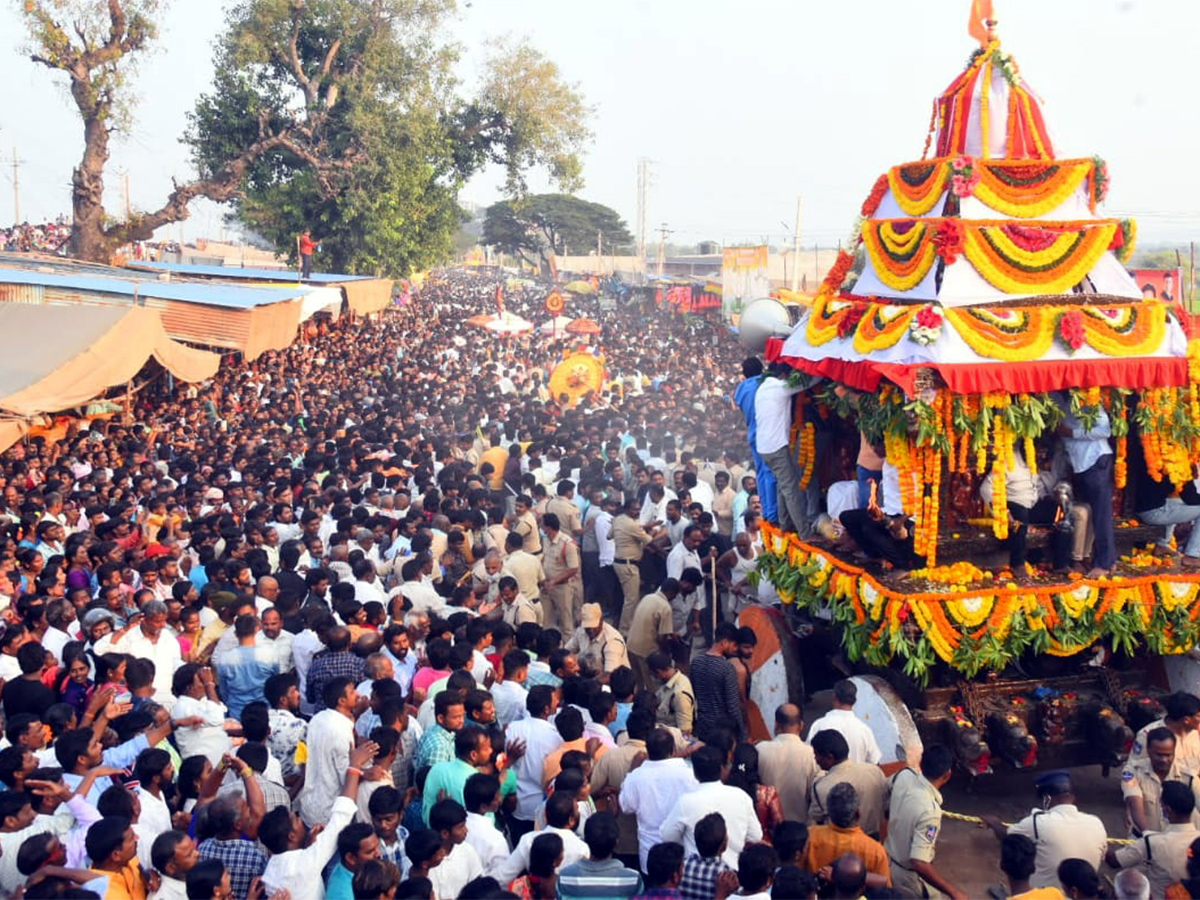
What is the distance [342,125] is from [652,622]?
90.1 feet

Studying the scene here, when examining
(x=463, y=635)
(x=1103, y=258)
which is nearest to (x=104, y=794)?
(x=463, y=635)

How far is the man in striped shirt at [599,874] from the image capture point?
448 centimetres

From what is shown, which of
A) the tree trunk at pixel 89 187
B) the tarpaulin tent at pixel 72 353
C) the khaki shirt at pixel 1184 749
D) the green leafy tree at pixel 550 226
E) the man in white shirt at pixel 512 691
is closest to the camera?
the khaki shirt at pixel 1184 749

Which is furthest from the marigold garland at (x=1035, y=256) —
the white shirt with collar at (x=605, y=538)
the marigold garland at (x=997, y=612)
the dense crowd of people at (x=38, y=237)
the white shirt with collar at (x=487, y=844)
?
the dense crowd of people at (x=38, y=237)

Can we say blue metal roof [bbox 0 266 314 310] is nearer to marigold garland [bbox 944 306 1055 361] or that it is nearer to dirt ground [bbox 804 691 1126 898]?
marigold garland [bbox 944 306 1055 361]

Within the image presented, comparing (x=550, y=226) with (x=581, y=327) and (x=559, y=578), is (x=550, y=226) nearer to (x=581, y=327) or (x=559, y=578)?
(x=581, y=327)

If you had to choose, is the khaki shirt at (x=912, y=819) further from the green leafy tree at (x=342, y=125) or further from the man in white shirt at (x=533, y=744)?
the green leafy tree at (x=342, y=125)

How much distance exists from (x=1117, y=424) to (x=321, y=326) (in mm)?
24550

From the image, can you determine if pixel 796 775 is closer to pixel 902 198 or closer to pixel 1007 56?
pixel 902 198

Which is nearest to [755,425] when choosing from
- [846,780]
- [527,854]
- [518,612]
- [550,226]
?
[518,612]

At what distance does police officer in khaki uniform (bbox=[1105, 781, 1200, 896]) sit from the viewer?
502 centimetres

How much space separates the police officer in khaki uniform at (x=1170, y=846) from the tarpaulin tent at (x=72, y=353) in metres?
11.0

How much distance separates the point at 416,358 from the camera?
25.8 m

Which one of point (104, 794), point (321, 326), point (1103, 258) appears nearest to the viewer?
point (104, 794)
